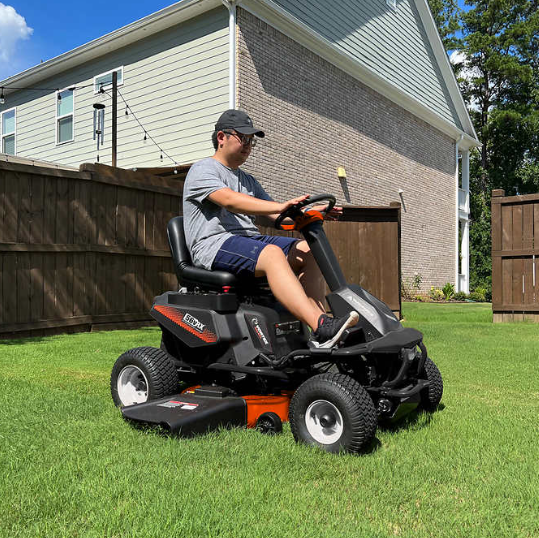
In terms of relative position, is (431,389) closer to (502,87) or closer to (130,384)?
(130,384)

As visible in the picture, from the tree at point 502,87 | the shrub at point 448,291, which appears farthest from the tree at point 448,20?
the shrub at point 448,291

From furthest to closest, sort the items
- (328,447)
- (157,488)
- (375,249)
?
1. (375,249)
2. (328,447)
3. (157,488)

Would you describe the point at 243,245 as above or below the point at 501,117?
below

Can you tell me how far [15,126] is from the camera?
14.7 m

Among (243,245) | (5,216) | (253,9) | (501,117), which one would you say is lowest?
(243,245)

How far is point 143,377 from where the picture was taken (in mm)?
3113

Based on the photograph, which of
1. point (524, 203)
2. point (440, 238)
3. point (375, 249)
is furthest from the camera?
point (440, 238)

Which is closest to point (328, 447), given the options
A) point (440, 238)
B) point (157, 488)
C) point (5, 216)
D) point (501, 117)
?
point (157, 488)

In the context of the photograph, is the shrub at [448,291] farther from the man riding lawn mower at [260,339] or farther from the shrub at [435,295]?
the man riding lawn mower at [260,339]

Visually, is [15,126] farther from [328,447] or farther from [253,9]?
[328,447]

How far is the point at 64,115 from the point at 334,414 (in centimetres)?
1257

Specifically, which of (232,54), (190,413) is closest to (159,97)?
(232,54)

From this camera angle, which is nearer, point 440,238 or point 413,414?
point 413,414

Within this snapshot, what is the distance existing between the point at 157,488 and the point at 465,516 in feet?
3.17
